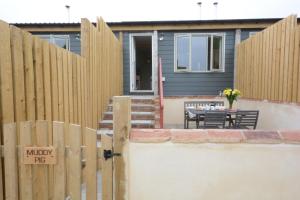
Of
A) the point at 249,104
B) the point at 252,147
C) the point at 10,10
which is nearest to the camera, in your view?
the point at 252,147

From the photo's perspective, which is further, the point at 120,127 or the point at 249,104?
the point at 249,104

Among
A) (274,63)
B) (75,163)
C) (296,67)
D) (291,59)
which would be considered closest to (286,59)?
(291,59)

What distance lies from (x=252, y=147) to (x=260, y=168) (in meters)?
0.15

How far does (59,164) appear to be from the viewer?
1527mm

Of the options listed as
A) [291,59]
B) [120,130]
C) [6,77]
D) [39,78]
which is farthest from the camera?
[291,59]

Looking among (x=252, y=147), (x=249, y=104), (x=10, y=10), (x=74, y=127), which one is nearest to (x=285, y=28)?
(x=249, y=104)

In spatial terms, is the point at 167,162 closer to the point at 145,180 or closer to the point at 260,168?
the point at 145,180

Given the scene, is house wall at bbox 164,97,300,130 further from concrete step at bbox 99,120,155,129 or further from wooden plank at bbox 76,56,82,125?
wooden plank at bbox 76,56,82,125

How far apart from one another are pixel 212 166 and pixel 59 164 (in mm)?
1018

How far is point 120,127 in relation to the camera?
1.48m

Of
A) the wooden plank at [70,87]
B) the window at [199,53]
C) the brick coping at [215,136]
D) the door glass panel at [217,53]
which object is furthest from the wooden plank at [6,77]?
the door glass panel at [217,53]

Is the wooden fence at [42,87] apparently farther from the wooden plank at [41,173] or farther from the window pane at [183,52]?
the window pane at [183,52]

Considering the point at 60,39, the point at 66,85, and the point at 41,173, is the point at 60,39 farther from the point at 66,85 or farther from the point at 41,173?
the point at 41,173

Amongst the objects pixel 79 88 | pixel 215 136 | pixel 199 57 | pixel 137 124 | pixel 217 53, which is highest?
pixel 217 53
